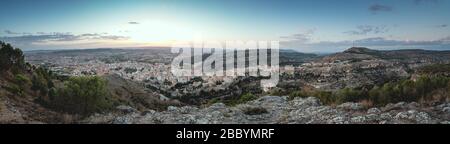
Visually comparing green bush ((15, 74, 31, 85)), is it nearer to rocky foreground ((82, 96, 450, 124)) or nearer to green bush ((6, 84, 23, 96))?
green bush ((6, 84, 23, 96))

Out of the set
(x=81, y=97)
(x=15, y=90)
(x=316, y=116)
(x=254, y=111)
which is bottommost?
(x=254, y=111)

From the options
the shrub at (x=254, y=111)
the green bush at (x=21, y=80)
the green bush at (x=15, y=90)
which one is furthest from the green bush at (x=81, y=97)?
the shrub at (x=254, y=111)

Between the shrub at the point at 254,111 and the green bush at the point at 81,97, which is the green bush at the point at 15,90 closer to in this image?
the green bush at the point at 81,97

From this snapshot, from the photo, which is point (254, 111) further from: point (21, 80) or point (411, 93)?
point (21, 80)

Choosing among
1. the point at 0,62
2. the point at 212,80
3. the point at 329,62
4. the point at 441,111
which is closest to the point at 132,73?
the point at 212,80

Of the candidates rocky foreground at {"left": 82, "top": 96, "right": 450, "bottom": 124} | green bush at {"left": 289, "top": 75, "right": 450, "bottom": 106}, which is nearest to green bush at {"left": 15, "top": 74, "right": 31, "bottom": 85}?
rocky foreground at {"left": 82, "top": 96, "right": 450, "bottom": 124}

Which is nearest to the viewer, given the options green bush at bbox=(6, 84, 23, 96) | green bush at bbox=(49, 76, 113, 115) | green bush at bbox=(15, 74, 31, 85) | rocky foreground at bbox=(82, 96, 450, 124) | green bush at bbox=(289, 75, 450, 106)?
rocky foreground at bbox=(82, 96, 450, 124)

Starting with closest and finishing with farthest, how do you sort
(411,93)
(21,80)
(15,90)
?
(411,93)
(15,90)
(21,80)

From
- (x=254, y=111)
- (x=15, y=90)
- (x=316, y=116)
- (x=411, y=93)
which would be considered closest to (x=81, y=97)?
(x=15, y=90)

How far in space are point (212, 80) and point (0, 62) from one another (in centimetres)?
2083
